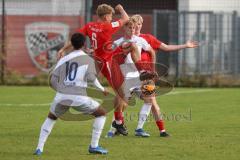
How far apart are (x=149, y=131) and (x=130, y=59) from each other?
1.33 m

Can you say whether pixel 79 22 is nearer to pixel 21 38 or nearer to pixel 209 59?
pixel 21 38

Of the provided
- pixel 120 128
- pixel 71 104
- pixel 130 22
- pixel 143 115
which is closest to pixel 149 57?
pixel 130 22

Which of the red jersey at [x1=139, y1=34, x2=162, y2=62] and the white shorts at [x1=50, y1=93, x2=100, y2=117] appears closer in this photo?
the white shorts at [x1=50, y1=93, x2=100, y2=117]

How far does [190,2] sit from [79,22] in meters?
4.04

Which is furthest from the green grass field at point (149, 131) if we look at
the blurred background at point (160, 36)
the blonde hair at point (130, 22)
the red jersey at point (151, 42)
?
the blurred background at point (160, 36)

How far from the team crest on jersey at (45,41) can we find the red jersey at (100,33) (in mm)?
13875

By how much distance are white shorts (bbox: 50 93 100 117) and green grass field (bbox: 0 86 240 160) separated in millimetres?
624

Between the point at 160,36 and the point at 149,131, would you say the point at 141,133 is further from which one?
the point at 160,36

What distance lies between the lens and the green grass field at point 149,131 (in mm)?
10961

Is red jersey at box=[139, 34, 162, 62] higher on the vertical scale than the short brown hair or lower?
lower

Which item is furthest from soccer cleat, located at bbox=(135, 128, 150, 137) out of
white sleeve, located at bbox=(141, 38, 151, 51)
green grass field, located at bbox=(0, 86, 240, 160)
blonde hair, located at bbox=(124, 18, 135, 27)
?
blonde hair, located at bbox=(124, 18, 135, 27)

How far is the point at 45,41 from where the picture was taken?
Answer: 92.0ft

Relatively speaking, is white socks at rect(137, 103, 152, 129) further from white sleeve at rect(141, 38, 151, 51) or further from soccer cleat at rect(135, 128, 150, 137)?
white sleeve at rect(141, 38, 151, 51)

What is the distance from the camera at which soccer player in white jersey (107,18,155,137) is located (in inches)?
523
